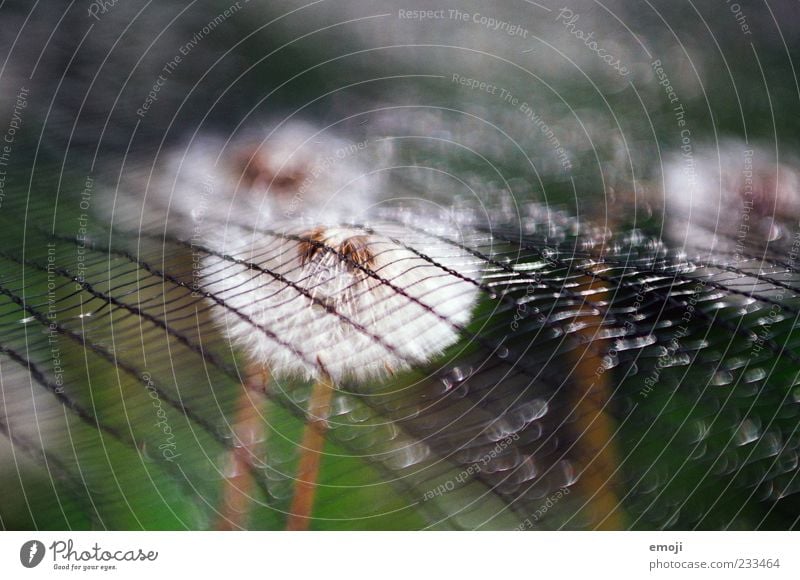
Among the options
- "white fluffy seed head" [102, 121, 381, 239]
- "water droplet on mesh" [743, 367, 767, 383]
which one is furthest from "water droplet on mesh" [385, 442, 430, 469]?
"water droplet on mesh" [743, 367, 767, 383]

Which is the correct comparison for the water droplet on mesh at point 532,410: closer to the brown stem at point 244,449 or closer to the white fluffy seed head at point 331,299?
the white fluffy seed head at point 331,299

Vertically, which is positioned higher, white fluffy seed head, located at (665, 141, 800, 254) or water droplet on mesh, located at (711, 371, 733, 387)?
white fluffy seed head, located at (665, 141, 800, 254)

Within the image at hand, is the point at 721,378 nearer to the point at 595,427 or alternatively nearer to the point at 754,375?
the point at 754,375

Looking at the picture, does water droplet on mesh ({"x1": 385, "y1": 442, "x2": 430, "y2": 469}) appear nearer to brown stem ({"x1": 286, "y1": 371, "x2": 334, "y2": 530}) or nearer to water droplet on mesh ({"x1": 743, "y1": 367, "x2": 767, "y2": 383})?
brown stem ({"x1": 286, "y1": 371, "x2": 334, "y2": 530})

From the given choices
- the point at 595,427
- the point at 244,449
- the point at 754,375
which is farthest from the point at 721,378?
the point at 244,449

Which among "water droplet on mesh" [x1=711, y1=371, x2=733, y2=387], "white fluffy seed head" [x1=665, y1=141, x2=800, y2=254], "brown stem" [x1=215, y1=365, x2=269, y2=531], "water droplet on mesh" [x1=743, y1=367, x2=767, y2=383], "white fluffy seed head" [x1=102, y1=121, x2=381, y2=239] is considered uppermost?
"white fluffy seed head" [x1=665, y1=141, x2=800, y2=254]
